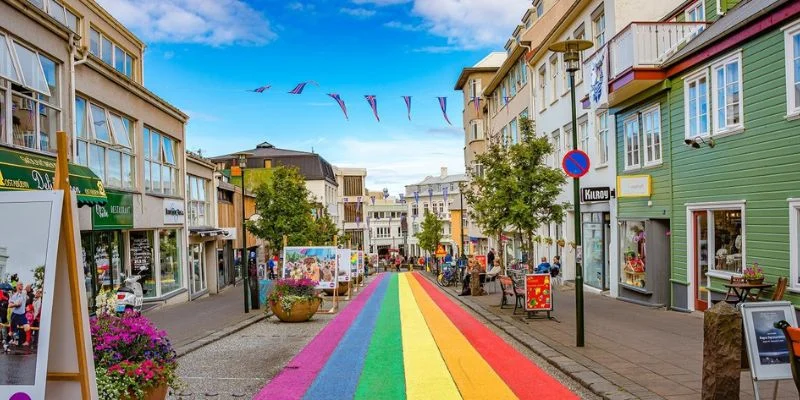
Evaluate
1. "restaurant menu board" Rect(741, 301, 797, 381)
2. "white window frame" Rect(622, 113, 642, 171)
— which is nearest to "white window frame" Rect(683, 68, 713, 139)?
"white window frame" Rect(622, 113, 642, 171)

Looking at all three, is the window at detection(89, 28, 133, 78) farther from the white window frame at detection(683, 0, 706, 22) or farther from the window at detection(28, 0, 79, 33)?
the white window frame at detection(683, 0, 706, 22)

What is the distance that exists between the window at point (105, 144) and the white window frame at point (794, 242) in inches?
623

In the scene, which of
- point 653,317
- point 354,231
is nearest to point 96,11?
point 653,317

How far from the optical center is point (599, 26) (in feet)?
76.7

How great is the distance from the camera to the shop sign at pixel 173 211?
968 inches

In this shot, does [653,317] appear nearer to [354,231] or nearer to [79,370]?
[79,370]

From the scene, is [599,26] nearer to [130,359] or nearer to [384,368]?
[384,368]

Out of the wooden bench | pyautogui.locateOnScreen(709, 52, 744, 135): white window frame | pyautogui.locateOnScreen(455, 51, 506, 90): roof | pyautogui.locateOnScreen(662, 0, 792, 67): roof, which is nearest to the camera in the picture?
pyautogui.locateOnScreen(662, 0, 792, 67): roof

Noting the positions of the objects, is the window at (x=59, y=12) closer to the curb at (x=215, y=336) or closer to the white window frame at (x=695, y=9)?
the curb at (x=215, y=336)

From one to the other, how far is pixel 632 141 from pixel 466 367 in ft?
41.9

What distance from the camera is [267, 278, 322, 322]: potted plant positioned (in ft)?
56.3

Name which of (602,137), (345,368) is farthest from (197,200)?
(345,368)

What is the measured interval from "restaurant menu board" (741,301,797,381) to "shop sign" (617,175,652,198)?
492 inches

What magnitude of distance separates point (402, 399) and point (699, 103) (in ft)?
37.9
